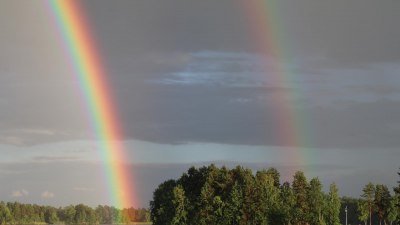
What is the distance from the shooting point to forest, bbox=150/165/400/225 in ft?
403

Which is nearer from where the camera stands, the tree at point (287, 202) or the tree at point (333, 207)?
the tree at point (287, 202)

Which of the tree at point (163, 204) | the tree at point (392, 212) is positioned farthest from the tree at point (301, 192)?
the tree at point (392, 212)

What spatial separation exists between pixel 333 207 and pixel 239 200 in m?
32.2

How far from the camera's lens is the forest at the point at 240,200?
123m

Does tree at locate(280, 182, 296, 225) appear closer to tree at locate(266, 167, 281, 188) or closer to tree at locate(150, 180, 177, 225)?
tree at locate(266, 167, 281, 188)

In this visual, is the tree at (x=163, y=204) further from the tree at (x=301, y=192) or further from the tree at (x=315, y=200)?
the tree at (x=315, y=200)

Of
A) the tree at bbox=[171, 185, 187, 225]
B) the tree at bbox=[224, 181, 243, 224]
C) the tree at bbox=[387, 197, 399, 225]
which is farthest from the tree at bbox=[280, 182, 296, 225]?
the tree at bbox=[387, 197, 399, 225]

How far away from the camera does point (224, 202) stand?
125812 mm

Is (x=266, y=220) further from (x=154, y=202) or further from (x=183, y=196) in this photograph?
(x=154, y=202)

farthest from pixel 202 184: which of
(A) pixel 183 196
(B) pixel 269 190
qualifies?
(B) pixel 269 190

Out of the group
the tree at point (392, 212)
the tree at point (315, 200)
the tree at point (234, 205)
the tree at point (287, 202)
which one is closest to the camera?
the tree at point (234, 205)

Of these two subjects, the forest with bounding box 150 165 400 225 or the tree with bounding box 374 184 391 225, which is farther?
the tree with bounding box 374 184 391 225

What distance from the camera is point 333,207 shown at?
146 metres

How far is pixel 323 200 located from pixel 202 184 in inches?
962
